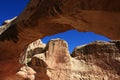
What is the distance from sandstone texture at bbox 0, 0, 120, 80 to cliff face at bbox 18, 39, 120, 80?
→ 8.46m

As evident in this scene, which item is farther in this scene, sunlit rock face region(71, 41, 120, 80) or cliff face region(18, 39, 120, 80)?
sunlit rock face region(71, 41, 120, 80)

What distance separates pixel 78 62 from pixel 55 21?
15787mm

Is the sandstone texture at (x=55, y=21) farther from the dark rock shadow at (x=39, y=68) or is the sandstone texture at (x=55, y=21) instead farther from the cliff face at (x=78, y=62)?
the cliff face at (x=78, y=62)

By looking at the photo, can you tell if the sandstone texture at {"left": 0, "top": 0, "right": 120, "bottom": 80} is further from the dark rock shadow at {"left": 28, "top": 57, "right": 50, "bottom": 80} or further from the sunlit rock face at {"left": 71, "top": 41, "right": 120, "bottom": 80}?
the sunlit rock face at {"left": 71, "top": 41, "right": 120, "bottom": 80}

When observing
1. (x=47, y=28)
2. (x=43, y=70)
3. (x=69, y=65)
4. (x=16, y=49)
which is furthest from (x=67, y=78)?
(x=47, y=28)

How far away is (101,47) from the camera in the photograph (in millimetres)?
22109

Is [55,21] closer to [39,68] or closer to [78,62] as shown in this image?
[39,68]

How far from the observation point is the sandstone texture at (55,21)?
503cm

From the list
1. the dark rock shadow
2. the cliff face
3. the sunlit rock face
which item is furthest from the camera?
the sunlit rock face

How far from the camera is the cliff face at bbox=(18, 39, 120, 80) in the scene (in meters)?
18.9

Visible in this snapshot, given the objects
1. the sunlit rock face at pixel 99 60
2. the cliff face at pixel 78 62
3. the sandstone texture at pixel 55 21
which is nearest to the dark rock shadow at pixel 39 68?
the cliff face at pixel 78 62

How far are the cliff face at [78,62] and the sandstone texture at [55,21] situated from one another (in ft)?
27.8

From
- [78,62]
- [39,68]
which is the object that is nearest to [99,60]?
[78,62]

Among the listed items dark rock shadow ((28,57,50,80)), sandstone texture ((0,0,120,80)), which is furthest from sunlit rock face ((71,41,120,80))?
sandstone texture ((0,0,120,80))
